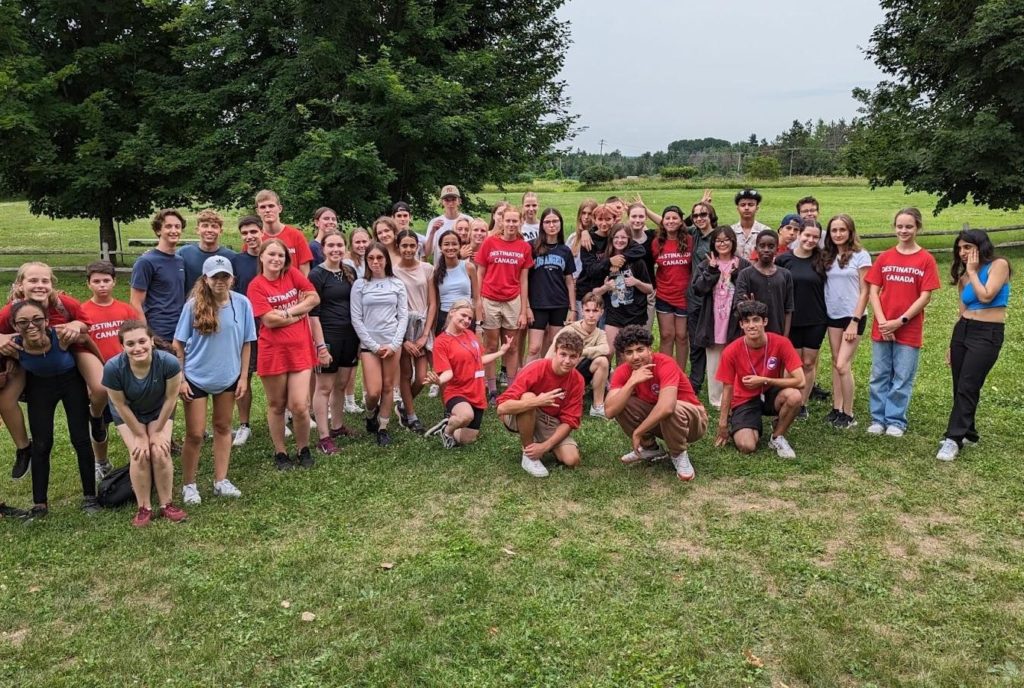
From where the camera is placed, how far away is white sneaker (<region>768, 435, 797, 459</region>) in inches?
241

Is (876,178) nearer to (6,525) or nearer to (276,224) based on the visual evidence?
(276,224)

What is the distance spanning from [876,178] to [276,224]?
20.4 meters

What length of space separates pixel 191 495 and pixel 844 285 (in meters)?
5.97

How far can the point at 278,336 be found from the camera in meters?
5.82

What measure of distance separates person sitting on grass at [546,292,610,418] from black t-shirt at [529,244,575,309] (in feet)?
1.95

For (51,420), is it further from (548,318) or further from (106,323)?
(548,318)

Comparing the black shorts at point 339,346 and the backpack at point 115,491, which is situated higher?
the black shorts at point 339,346

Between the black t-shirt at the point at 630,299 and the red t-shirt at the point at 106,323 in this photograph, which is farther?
the black t-shirt at the point at 630,299

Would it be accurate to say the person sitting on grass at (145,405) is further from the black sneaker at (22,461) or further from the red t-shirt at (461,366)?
the red t-shirt at (461,366)

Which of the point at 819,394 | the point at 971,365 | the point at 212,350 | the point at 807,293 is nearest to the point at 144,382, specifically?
the point at 212,350

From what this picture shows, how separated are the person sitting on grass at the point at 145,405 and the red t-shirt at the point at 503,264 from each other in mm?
3338

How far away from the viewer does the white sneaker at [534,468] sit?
19.2 feet

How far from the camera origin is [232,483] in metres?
5.82

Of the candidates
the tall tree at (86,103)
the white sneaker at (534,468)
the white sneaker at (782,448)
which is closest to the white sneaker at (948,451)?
the white sneaker at (782,448)
